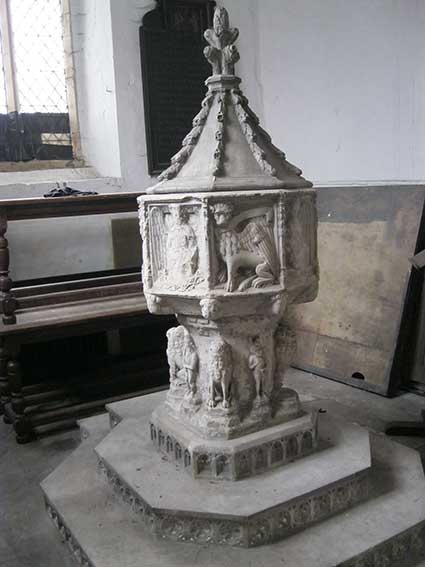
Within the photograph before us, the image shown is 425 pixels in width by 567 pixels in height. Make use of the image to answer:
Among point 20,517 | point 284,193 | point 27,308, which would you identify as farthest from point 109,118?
point 20,517

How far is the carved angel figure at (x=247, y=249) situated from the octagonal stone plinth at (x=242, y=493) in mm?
868

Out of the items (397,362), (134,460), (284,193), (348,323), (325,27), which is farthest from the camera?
(325,27)

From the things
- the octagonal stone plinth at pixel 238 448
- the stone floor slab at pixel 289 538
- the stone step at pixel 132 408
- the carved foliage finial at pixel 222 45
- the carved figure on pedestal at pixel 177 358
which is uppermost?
the carved foliage finial at pixel 222 45

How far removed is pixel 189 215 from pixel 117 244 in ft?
8.37

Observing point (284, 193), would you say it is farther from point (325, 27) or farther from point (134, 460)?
point (325, 27)

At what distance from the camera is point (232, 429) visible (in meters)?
2.62

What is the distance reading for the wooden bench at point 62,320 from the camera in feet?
12.4

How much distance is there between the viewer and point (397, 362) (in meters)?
4.07

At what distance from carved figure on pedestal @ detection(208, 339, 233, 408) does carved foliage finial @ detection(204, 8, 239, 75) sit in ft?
4.24

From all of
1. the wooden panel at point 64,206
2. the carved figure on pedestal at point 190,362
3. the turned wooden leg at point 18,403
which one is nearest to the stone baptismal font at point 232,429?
the carved figure on pedestal at point 190,362

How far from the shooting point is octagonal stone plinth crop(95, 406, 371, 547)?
232 cm

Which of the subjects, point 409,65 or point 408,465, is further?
point 409,65

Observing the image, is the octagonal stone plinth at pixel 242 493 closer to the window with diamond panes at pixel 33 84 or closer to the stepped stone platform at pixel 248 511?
the stepped stone platform at pixel 248 511

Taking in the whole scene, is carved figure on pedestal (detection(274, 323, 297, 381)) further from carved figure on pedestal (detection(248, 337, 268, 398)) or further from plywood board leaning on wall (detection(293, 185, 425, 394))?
plywood board leaning on wall (detection(293, 185, 425, 394))
